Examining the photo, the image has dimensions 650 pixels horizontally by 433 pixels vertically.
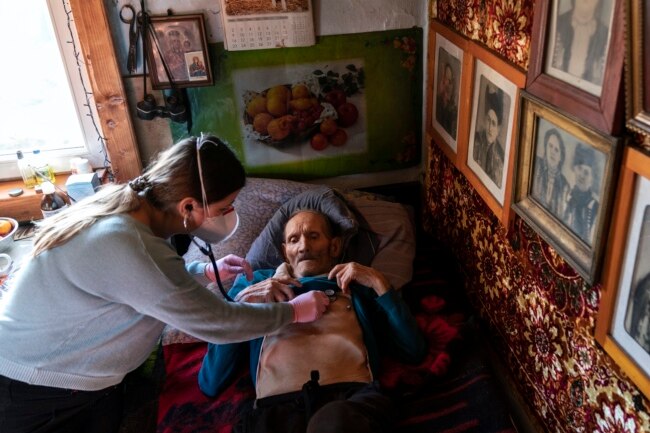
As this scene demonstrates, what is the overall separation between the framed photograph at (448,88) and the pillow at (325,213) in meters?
0.44

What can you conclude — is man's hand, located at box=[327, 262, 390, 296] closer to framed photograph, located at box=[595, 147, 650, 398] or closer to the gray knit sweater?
the gray knit sweater

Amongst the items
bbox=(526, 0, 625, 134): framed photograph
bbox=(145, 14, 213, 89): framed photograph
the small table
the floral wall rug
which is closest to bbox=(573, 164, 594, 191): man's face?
bbox=(526, 0, 625, 134): framed photograph

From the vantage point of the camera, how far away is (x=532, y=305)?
1560 millimetres

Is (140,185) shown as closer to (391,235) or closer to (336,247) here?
(336,247)

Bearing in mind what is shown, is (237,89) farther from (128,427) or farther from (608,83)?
(608,83)

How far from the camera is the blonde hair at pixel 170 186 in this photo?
1338mm

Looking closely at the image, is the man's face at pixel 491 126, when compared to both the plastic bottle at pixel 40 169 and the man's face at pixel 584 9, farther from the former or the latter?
the plastic bottle at pixel 40 169

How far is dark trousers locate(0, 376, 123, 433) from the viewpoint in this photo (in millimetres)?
1393

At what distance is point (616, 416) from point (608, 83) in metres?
0.69

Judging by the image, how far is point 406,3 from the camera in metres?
2.34

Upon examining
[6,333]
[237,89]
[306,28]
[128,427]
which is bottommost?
[128,427]

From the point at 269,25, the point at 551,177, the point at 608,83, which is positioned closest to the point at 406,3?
the point at 269,25

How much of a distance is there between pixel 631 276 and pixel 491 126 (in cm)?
72

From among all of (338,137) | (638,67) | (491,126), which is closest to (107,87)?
(338,137)
